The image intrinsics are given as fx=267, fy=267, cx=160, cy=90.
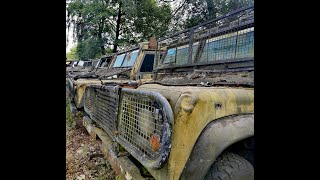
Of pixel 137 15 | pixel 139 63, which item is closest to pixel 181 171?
pixel 139 63

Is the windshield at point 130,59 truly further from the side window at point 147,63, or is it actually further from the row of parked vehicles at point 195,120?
the row of parked vehicles at point 195,120

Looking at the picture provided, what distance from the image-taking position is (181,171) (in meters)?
1.62

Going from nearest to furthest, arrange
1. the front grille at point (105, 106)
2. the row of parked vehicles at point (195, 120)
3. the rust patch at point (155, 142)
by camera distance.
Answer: the row of parked vehicles at point (195, 120)
the rust patch at point (155, 142)
the front grille at point (105, 106)

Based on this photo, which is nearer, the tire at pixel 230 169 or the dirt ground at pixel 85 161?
the tire at pixel 230 169

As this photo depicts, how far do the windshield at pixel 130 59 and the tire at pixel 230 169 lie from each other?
4.31 m

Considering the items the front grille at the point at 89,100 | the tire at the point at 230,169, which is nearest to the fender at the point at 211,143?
the tire at the point at 230,169

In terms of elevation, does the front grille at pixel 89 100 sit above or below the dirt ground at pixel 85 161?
above

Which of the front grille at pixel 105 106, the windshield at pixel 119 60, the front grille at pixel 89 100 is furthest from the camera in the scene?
the windshield at pixel 119 60

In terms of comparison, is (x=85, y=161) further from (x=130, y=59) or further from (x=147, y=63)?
(x=130, y=59)

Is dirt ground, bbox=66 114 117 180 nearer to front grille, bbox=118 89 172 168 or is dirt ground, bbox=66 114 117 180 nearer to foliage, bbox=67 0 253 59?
front grille, bbox=118 89 172 168

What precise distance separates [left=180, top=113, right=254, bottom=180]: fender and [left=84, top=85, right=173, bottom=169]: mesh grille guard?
0.57ft

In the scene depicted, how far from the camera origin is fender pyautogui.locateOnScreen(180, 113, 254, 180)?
5.36 ft

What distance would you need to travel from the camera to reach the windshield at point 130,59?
6008mm
